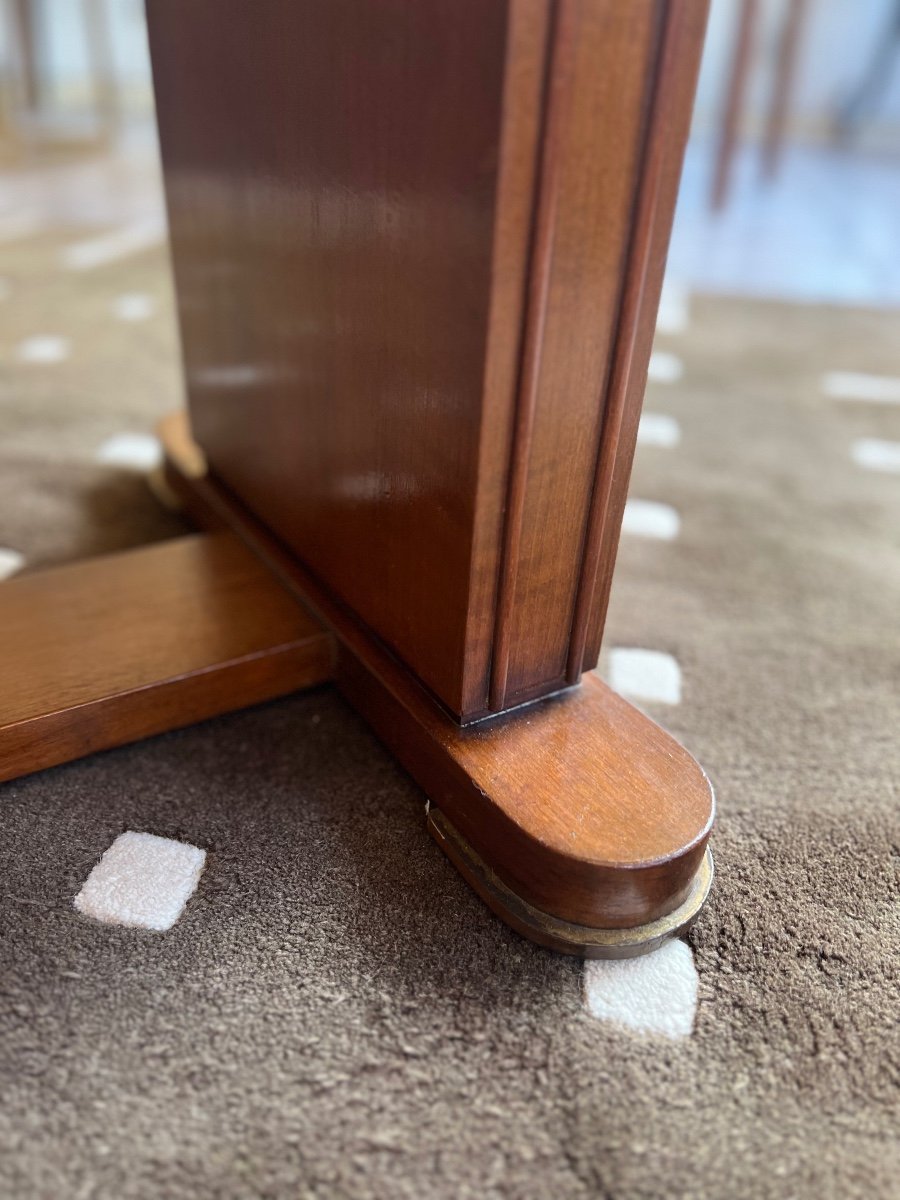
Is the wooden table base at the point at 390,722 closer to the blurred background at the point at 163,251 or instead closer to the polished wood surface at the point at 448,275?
the polished wood surface at the point at 448,275

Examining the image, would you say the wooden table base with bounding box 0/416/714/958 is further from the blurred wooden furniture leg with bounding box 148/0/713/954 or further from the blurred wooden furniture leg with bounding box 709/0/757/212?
the blurred wooden furniture leg with bounding box 709/0/757/212

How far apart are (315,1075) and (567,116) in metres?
0.42

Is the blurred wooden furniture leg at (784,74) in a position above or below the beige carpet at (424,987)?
above

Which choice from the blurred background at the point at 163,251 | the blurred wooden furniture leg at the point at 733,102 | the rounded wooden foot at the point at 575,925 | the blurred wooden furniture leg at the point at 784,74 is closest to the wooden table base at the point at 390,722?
the rounded wooden foot at the point at 575,925

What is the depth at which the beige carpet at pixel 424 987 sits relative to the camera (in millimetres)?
391

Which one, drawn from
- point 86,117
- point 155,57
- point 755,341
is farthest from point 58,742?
point 86,117

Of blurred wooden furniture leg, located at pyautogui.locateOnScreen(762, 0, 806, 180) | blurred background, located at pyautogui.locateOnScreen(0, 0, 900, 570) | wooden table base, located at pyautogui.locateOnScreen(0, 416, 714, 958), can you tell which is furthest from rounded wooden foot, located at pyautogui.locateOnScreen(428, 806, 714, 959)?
blurred wooden furniture leg, located at pyautogui.locateOnScreen(762, 0, 806, 180)

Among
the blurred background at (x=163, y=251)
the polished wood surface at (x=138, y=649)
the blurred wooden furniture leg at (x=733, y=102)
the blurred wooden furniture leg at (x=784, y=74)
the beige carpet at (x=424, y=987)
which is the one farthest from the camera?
the blurred wooden furniture leg at (x=784, y=74)

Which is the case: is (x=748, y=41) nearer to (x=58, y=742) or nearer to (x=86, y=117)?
(x=86, y=117)

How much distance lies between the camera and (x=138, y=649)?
24.1 inches

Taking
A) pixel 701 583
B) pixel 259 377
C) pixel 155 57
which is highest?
pixel 155 57

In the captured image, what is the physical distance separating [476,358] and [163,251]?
147 cm

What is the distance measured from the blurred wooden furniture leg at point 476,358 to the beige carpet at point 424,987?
0.14 feet

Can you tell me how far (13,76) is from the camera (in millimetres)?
2660
